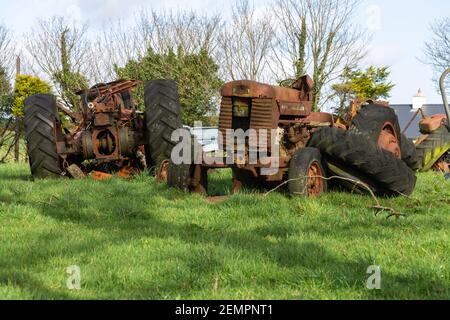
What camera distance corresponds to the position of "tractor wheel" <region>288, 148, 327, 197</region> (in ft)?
21.2

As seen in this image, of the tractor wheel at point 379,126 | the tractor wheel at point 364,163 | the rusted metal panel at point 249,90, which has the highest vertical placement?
the rusted metal panel at point 249,90

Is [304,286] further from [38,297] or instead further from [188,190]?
[188,190]

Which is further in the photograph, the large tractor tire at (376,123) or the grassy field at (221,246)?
the large tractor tire at (376,123)

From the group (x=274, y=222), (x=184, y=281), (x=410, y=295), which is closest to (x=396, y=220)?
(x=274, y=222)

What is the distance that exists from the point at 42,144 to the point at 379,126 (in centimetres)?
506

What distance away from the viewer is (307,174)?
21.5ft

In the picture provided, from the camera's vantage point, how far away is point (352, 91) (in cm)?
2772

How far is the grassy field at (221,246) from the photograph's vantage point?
3400 mm

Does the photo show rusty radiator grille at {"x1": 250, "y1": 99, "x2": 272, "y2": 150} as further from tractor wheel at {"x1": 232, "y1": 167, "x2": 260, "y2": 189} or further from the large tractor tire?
the large tractor tire

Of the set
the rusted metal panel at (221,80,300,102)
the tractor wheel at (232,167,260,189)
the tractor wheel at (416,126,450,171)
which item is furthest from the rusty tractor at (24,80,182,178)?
the tractor wheel at (416,126,450,171)

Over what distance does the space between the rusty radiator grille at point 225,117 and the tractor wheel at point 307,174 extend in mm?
914

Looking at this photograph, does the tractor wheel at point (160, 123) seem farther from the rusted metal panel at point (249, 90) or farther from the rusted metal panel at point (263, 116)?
the rusted metal panel at point (263, 116)

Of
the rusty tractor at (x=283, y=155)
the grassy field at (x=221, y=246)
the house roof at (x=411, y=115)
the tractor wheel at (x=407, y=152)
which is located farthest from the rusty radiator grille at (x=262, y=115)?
the house roof at (x=411, y=115)

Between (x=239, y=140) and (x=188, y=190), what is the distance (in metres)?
0.91
